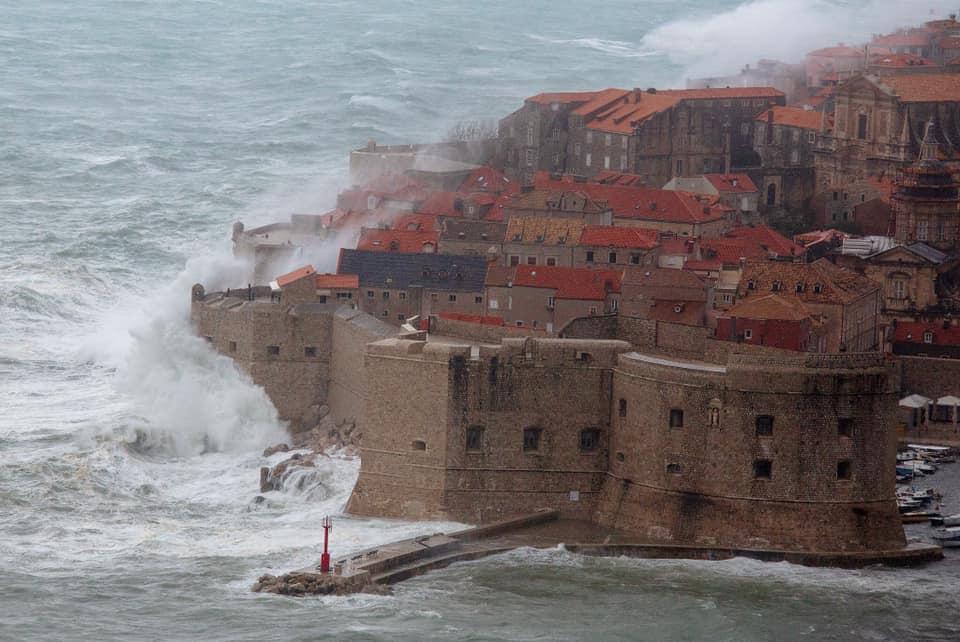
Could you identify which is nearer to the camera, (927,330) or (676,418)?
(676,418)

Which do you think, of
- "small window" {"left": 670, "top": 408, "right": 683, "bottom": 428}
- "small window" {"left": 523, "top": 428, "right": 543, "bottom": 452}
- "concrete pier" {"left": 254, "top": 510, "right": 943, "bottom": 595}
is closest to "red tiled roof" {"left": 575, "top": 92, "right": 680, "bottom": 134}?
"small window" {"left": 523, "top": 428, "right": 543, "bottom": 452}

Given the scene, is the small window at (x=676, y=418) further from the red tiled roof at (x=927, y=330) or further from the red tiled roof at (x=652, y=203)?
the red tiled roof at (x=652, y=203)

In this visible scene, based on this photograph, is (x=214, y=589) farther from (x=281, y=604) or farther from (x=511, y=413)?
(x=511, y=413)

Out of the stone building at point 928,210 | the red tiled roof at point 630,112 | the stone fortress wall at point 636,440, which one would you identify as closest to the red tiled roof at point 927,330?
the stone building at point 928,210

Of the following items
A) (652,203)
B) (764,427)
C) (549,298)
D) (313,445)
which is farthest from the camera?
(652,203)

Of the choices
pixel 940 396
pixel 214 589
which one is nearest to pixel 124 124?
pixel 940 396

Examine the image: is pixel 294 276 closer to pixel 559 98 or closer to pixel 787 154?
pixel 559 98

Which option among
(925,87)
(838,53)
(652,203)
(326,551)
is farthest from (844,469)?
(838,53)

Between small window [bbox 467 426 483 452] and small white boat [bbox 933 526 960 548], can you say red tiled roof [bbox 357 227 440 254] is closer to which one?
small window [bbox 467 426 483 452]
